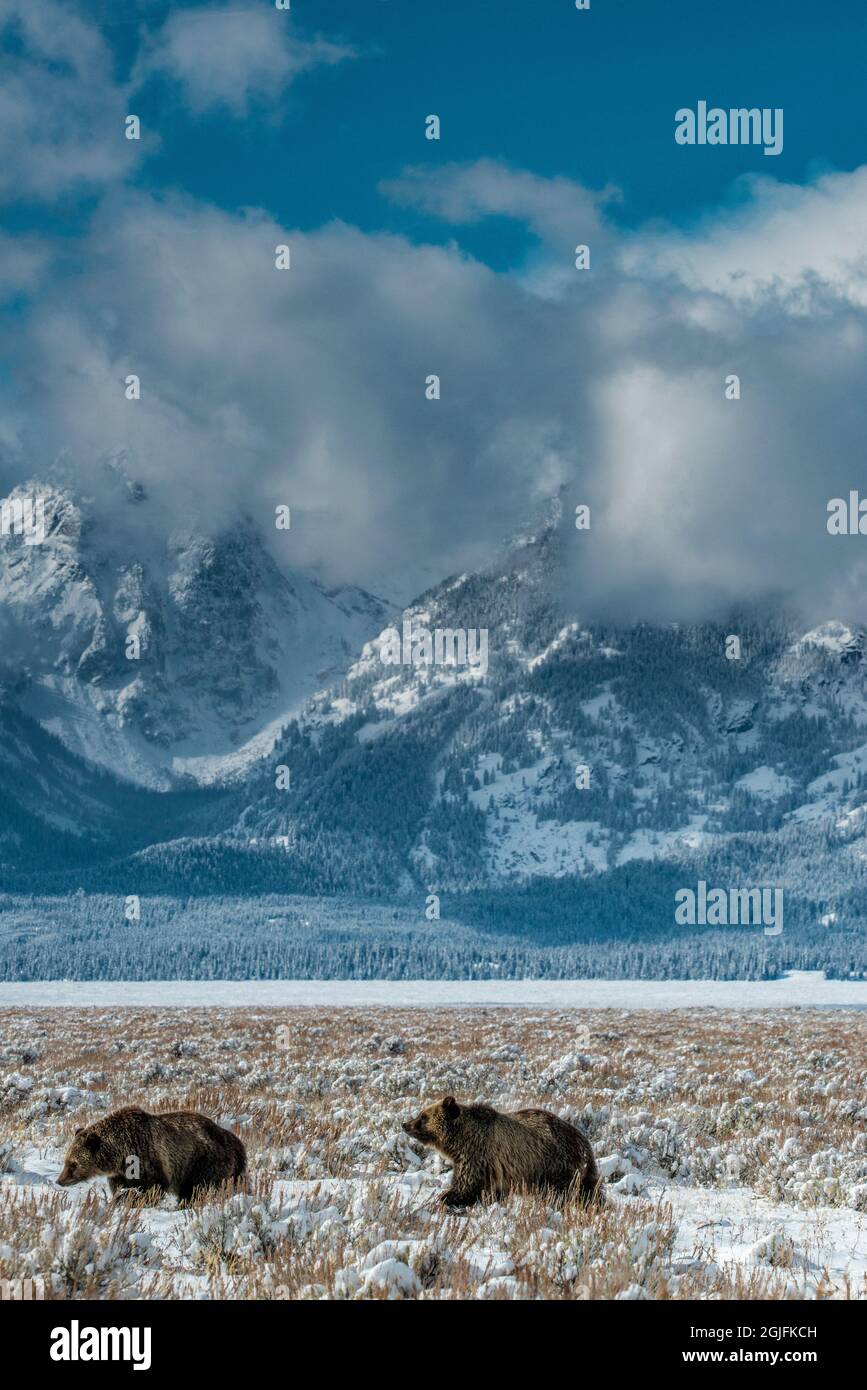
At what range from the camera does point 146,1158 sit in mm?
8289

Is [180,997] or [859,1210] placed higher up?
[859,1210]

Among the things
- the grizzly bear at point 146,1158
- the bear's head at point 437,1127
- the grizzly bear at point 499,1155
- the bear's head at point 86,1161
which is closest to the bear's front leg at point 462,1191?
the grizzly bear at point 499,1155

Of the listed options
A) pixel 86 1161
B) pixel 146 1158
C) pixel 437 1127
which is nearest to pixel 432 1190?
pixel 437 1127

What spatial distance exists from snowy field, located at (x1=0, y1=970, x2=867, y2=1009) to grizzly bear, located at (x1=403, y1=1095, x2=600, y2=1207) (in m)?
70.6

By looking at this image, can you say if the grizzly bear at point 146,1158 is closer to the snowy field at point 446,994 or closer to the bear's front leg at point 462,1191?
the bear's front leg at point 462,1191

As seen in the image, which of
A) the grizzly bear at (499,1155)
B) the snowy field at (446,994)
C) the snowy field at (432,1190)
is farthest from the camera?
the snowy field at (446,994)

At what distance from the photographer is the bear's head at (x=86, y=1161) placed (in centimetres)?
825

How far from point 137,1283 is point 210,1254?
594 mm

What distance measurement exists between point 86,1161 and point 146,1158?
1.57ft

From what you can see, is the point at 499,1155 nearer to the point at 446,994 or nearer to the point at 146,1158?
the point at 146,1158

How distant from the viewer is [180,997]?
393ft
